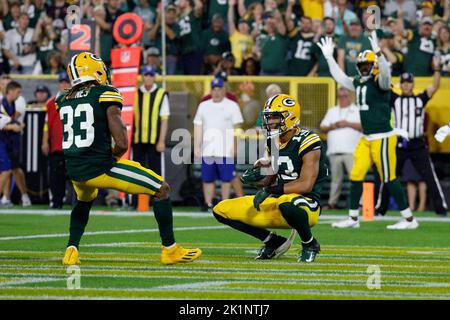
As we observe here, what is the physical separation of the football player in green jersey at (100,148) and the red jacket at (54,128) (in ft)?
28.2

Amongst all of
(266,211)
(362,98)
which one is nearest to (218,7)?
(362,98)

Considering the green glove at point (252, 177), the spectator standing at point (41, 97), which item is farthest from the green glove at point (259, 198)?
the spectator standing at point (41, 97)

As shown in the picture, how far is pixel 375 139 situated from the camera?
45.0 feet

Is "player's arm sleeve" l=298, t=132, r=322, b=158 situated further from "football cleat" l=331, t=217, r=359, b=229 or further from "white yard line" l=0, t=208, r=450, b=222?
"white yard line" l=0, t=208, r=450, b=222

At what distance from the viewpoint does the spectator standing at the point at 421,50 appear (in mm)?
18297

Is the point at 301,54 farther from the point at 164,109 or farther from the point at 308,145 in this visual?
the point at 308,145

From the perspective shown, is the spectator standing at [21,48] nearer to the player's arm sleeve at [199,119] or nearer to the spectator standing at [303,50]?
the player's arm sleeve at [199,119]

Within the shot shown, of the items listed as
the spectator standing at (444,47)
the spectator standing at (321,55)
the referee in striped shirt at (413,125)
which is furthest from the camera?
the spectator standing at (321,55)

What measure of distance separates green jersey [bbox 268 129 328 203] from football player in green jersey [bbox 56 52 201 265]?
1.04m

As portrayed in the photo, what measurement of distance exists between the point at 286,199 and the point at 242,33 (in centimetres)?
1085

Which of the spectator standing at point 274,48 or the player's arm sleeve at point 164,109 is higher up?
the spectator standing at point 274,48

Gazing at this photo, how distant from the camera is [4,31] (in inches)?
821

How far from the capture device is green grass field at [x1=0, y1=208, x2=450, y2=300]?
7012mm
